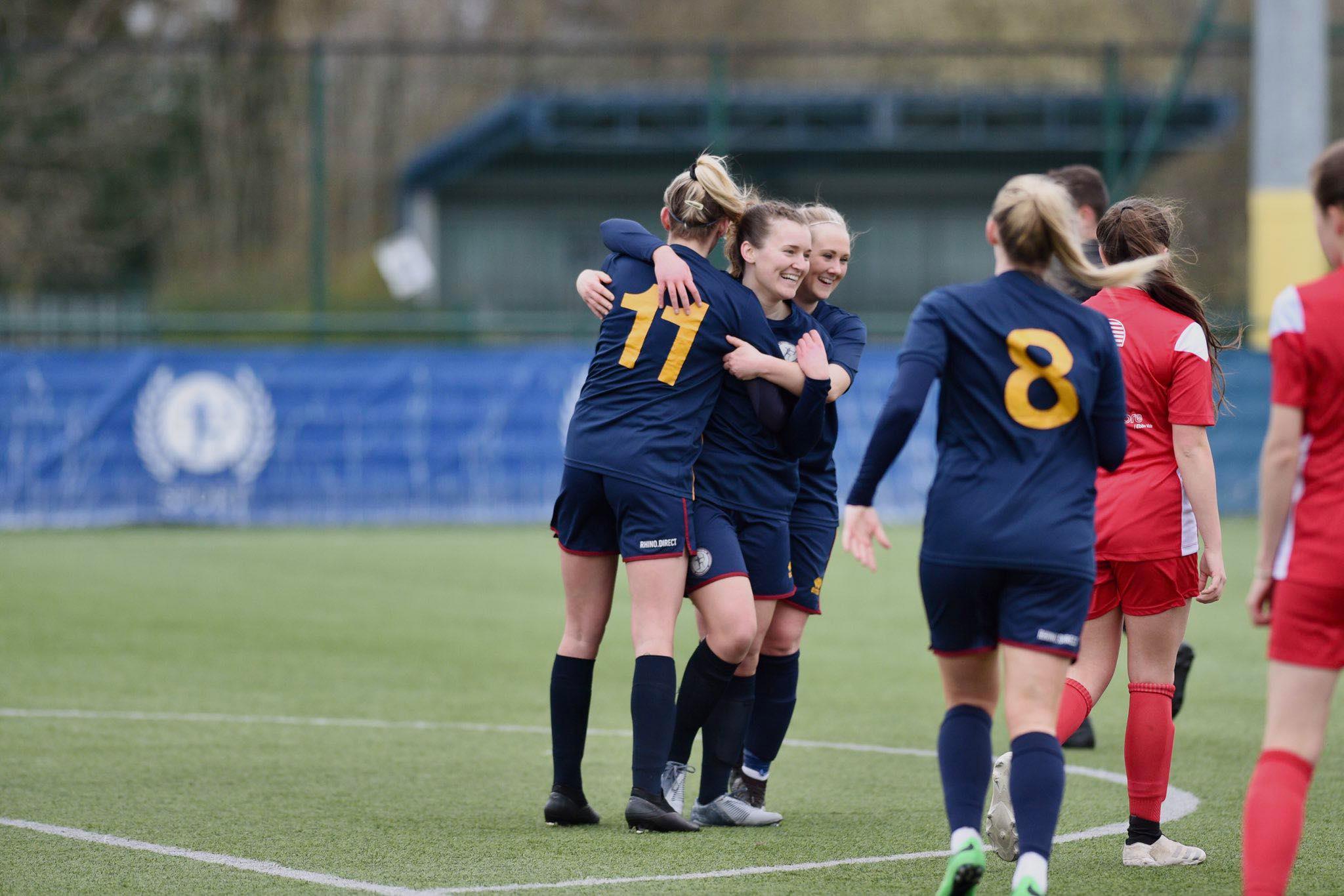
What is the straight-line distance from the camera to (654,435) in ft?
17.2

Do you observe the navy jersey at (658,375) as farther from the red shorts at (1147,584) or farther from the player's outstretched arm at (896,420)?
the red shorts at (1147,584)

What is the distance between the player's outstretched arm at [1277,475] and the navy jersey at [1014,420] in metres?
0.45

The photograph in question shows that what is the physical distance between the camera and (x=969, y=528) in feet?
13.5

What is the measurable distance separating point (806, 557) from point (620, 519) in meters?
0.78

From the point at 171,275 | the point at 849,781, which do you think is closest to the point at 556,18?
the point at 171,275

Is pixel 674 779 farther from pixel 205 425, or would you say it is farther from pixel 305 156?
pixel 305 156

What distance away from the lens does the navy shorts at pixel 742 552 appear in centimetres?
530

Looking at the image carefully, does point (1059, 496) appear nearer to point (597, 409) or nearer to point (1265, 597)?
point (1265, 597)

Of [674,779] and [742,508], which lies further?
[674,779]

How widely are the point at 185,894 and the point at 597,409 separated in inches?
73.4

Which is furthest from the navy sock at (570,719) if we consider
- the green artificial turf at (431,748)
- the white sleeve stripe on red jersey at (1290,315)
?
the white sleeve stripe on red jersey at (1290,315)

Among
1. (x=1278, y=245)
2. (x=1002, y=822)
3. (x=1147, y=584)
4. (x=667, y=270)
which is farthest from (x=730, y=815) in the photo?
(x=1278, y=245)

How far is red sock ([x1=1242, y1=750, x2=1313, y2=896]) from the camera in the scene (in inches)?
149

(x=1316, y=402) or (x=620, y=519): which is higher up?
(x=1316, y=402)
